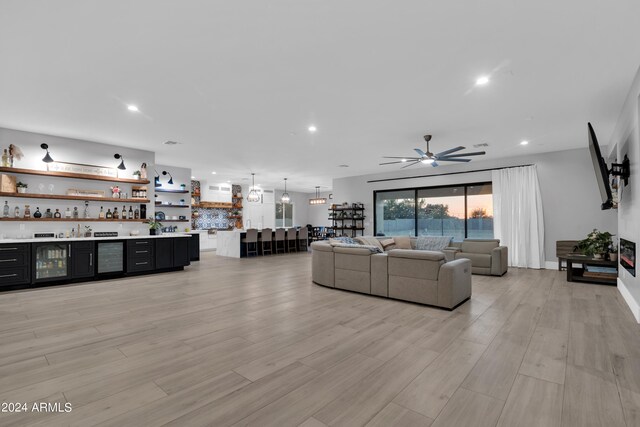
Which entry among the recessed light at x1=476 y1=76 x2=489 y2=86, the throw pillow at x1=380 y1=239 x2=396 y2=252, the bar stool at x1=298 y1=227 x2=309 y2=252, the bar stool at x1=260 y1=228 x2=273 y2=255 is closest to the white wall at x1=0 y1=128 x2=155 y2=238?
the bar stool at x1=260 y1=228 x2=273 y2=255

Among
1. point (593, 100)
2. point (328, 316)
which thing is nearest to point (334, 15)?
point (328, 316)

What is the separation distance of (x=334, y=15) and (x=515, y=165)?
7.17 meters

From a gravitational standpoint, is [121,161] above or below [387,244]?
above

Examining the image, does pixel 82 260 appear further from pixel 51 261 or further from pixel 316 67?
pixel 316 67

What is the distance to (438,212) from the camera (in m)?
9.23

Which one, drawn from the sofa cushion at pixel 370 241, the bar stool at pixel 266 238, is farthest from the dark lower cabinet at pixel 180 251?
the sofa cushion at pixel 370 241

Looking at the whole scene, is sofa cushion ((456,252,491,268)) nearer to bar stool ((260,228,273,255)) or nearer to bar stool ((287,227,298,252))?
bar stool ((260,228,273,255))

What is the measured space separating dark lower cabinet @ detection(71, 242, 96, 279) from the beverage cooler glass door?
87 mm

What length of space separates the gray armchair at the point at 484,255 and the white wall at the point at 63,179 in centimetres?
727

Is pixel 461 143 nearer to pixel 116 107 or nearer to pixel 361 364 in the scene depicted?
pixel 361 364

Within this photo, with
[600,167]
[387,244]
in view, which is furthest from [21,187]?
[600,167]

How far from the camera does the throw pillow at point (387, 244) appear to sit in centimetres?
787

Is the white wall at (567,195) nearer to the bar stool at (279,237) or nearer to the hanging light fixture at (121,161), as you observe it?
the bar stool at (279,237)

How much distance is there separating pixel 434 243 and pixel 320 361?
565 centimetres
